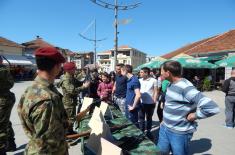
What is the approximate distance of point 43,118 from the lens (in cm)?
194

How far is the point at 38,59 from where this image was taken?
2.12 meters

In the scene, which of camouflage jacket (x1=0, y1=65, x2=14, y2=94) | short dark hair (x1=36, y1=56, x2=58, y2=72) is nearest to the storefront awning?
camouflage jacket (x1=0, y1=65, x2=14, y2=94)

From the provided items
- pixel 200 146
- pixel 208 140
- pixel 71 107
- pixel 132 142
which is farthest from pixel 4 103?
pixel 208 140

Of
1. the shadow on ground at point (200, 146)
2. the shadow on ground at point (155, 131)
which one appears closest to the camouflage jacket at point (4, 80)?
the shadow on ground at point (155, 131)

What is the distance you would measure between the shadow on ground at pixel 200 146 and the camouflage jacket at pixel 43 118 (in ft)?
13.3

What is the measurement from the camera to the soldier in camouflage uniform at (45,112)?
1959 mm

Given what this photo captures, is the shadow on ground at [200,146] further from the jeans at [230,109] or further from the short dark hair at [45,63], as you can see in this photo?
the short dark hair at [45,63]

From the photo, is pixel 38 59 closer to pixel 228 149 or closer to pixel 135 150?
pixel 135 150

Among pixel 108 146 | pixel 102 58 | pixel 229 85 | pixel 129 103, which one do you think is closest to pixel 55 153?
pixel 108 146

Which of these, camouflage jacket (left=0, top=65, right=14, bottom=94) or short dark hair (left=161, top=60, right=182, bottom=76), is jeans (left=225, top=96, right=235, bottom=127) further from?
camouflage jacket (left=0, top=65, right=14, bottom=94)

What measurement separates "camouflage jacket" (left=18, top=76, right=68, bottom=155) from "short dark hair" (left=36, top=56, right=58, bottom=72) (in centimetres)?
10

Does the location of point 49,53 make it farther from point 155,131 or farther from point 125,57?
point 125,57

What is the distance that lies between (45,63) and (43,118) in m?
0.45

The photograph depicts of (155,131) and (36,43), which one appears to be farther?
(36,43)
